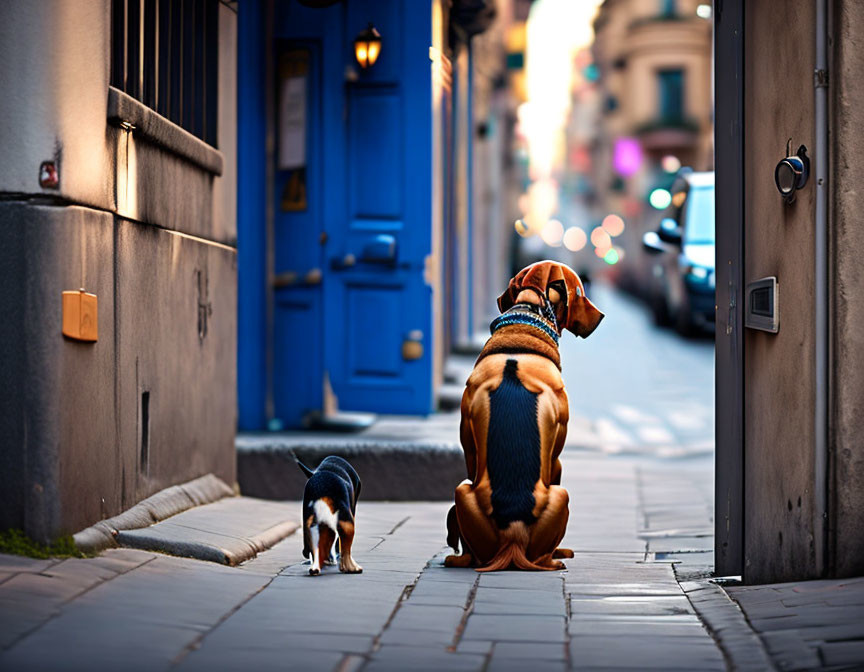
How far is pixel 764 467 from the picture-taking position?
5.67 meters

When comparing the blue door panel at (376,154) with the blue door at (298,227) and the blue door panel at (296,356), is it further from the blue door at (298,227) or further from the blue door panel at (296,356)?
the blue door panel at (296,356)

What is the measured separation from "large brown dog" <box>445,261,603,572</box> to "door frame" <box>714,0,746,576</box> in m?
0.78

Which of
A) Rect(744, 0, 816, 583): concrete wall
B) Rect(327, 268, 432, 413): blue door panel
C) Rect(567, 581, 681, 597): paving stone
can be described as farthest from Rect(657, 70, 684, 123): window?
Rect(567, 581, 681, 597): paving stone

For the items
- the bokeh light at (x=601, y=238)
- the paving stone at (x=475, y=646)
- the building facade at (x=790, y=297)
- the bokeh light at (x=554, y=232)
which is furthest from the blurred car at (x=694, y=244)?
the bokeh light at (x=554, y=232)

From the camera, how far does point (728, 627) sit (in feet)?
15.0

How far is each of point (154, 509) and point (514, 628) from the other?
2382 millimetres

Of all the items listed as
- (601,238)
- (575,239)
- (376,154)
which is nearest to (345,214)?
(376,154)

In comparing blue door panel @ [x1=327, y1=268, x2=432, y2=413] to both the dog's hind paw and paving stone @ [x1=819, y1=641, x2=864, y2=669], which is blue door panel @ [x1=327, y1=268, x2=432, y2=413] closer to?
the dog's hind paw

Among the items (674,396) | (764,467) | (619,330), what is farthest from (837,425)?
(619,330)

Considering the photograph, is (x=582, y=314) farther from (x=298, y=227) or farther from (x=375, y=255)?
(x=298, y=227)

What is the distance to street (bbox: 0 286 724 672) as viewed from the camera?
4.00 metres

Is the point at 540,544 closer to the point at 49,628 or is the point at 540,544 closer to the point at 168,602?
the point at 168,602

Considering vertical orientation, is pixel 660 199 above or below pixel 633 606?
above

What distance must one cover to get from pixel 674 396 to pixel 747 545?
10.2 meters
